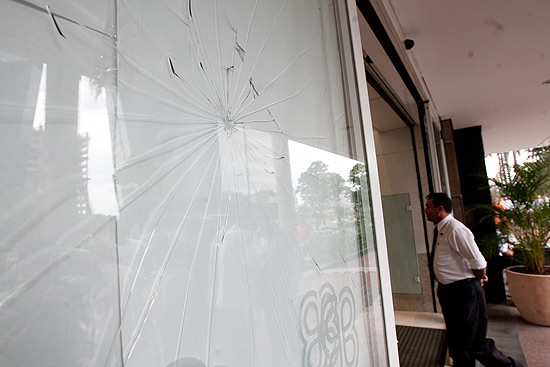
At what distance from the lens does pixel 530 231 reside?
340 cm

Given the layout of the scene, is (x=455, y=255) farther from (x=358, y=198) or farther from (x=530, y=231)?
(x=530, y=231)

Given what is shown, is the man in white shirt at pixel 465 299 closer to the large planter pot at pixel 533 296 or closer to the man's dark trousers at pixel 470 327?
the man's dark trousers at pixel 470 327

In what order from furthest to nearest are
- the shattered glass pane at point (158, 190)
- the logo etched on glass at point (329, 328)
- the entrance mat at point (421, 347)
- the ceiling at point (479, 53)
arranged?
the entrance mat at point (421, 347)
the ceiling at point (479, 53)
the logo etched on glass at point (329, 328)
the shattered glass pane at point (158, 190)

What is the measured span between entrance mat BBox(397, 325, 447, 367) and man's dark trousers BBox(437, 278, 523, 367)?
0.23m

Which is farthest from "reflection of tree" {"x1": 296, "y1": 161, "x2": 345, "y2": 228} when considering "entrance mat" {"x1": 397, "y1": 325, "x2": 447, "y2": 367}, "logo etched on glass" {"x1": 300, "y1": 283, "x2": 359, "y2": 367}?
"entrance mat" {"x1": 397, "y1": 325, "x2": 447, "y2": 367}

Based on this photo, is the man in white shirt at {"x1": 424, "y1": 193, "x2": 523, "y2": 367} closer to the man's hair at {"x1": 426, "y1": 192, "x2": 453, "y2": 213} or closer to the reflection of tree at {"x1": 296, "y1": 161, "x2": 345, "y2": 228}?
the man's hair at {"x1": 426, "y1": 192, "x2": 453, "y2": 213}

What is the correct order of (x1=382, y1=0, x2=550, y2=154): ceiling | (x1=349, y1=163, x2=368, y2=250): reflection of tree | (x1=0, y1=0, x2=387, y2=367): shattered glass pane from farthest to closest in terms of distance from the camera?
(x1=382, y1=0, x2=550, y2=154): ceiling
(x1=349, y1=163, x2=368, y2=250): reflection of tree
(x1=0, y1=0, x2=387, y2=367): shattered glass pane

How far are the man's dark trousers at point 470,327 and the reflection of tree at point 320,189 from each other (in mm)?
1823

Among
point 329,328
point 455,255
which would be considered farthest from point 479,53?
point 329,328

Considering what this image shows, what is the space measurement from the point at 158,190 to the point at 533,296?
399 centimetres

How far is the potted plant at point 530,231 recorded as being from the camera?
311 cm

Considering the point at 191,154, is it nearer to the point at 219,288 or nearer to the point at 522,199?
the point at 219,288

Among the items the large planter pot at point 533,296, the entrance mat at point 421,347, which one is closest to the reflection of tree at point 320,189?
the entrance mat at point 421,347

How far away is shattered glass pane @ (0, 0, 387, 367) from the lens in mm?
247
